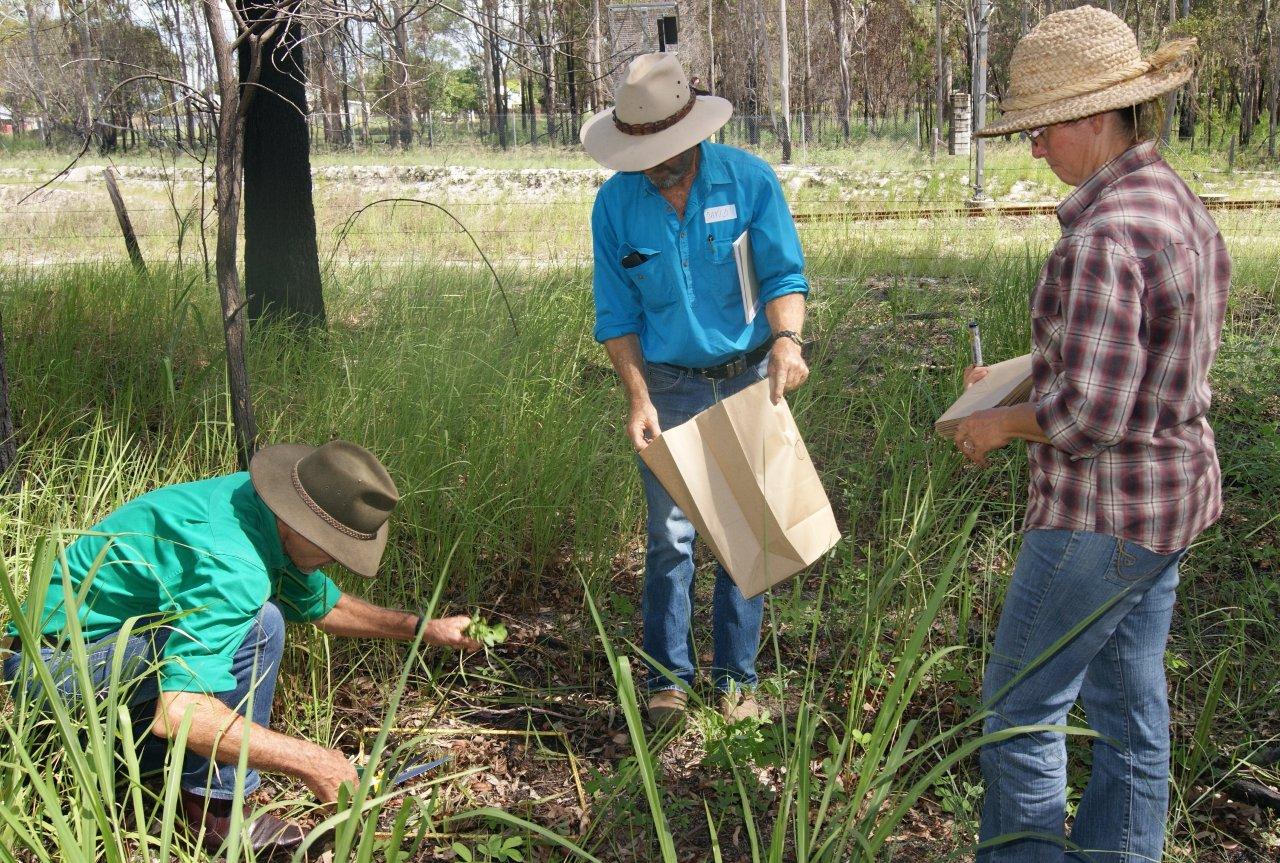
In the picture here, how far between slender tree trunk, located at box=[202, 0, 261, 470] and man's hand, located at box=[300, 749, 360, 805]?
3.99 feet

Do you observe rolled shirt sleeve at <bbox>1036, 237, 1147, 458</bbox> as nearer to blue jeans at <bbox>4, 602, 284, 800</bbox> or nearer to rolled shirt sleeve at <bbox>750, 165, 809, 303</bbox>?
rolled shirt sleeve at <bbox>750, 165, 809, 303</bbox>

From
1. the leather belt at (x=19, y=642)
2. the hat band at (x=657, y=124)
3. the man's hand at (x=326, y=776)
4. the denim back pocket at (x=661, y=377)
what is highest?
the hat band at (x=657, y=124)

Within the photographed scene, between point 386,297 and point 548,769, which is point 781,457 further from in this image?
point 386,297

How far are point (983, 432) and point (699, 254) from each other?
3.18 feet

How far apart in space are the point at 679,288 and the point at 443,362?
130cm

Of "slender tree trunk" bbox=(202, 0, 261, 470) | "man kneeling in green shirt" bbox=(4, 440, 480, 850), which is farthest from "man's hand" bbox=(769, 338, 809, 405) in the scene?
"slender tree trunk" bbox=(202, 0, 261, 470)

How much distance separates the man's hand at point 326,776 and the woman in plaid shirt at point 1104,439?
3.73 ft

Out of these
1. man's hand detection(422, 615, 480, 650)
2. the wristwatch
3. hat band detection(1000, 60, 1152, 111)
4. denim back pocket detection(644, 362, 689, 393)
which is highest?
hat band detection(1000, 60, 1152, 111)

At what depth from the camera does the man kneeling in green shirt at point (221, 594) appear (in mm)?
1909

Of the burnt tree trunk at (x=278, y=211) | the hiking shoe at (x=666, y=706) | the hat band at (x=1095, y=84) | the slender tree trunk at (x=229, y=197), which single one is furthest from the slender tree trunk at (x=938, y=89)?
the hat band at (x=1095, y=84)

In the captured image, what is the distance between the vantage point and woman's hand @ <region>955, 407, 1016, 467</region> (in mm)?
1748

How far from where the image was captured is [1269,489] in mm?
3494

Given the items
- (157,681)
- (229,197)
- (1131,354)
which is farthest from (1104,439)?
(229,197)

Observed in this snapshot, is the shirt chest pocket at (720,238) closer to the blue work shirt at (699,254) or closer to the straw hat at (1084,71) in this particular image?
the blue work shirt at (699,254)
